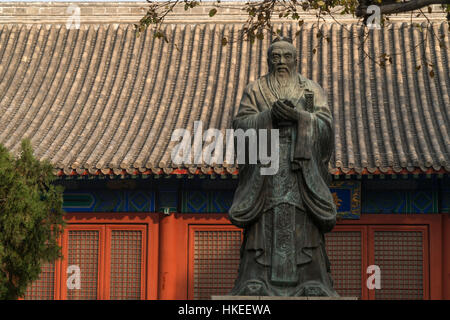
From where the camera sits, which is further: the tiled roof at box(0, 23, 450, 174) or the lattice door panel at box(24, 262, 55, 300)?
the lattice door panel at box(24, 262, 55, 300)

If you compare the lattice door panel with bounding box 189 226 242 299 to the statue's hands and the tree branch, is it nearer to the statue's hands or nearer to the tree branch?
the tree branch

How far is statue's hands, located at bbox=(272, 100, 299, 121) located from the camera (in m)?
9.94

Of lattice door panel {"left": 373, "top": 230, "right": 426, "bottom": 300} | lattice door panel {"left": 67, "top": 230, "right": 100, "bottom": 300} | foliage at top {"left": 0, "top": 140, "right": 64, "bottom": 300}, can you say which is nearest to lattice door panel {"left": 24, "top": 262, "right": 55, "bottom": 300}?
lattice door panel {"left": 67, "top": 230, "right": 100, "bottom": 300}

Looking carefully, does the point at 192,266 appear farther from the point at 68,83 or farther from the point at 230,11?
the point at 230,11

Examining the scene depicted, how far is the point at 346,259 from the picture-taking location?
61.3ft

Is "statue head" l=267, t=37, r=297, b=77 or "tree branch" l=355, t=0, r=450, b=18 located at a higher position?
"tree branch" l=355, t=0, r=450, b=18

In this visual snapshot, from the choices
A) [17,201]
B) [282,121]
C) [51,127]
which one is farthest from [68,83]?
[282,121]

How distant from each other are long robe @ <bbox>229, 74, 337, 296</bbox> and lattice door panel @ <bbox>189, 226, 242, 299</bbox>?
879cm

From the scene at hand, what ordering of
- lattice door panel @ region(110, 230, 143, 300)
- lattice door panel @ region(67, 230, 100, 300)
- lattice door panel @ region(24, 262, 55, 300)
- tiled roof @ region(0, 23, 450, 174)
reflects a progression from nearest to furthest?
tiled roof @ region(0, 23, 450, 174) → lattice door panel @ region(110, 230, 143, 300) → lattice door panel @ region(67, 230, 100, 300) → lattice door panel @ region(24, 262, 55, 300)

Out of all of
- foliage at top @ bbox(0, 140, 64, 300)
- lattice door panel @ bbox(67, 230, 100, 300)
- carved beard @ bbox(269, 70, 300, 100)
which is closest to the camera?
carved beard @ bbox(269, 70, 300, 100)

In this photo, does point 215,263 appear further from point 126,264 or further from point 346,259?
→ point 346,259

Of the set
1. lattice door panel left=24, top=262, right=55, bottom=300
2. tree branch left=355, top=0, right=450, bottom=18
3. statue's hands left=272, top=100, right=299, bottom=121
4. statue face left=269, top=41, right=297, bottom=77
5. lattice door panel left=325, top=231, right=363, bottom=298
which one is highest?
tree branch left=355, top=0, right=450, bottom=18

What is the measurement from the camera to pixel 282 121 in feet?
32.9

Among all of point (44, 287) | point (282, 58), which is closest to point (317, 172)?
point (282, 58)
